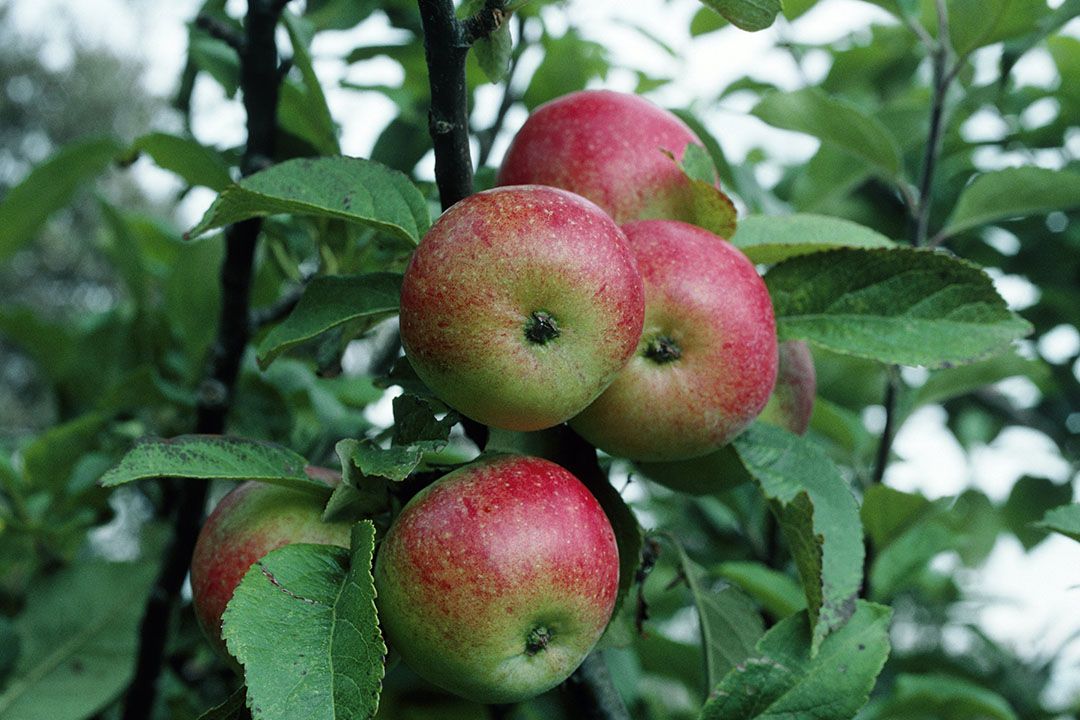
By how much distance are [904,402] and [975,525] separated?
0.59 m

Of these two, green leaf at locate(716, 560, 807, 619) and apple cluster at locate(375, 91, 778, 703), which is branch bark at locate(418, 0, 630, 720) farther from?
green leaf at locate(716, 560, 807, 619)

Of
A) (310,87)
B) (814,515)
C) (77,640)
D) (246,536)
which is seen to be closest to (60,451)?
(77,640)

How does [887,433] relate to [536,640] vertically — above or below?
below

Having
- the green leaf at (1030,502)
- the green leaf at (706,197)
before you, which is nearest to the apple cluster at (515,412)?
the green leaf at (706,197)

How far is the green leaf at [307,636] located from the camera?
1.62 ft

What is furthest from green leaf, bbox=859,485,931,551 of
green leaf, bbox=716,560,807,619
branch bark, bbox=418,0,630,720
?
branch bark, bbox=418,0,630,720

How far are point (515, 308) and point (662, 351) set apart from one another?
4.8 inches

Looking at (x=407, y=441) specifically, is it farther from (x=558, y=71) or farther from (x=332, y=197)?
(x=558, y=71)

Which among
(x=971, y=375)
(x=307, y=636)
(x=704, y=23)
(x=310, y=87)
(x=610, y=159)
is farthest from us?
(x=704, y=23)

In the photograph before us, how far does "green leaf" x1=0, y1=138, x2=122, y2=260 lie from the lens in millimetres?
1212

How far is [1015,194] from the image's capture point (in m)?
1.11

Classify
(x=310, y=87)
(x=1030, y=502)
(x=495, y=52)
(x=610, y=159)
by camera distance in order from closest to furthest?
(x=495, y=52) < (x=610, y=159) < (x=310, y=87) < (x=1030, y=502)

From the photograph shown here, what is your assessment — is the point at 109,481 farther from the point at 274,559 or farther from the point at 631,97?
the point at 631,97

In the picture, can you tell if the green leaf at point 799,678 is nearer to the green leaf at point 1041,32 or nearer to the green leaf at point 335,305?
the green leaf at point 335,305
